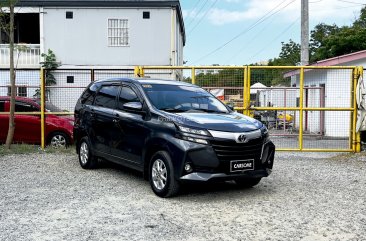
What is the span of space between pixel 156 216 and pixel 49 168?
420 centimetres

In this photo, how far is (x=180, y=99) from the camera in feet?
24.6

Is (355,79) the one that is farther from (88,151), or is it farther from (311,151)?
(88,151)

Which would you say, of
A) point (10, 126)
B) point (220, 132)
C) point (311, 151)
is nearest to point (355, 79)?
point (311, 151)

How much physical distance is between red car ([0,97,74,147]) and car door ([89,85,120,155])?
3543 mm

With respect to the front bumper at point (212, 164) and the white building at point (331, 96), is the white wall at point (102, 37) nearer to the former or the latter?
the white building at point (331, 96)

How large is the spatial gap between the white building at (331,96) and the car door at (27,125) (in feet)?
24.1

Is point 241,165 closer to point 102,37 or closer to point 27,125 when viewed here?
point 27,125

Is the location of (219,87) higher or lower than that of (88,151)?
higher

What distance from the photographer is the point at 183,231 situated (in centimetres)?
511

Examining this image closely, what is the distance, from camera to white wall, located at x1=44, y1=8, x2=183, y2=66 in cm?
2325

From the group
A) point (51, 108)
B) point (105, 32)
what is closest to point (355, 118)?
point (51, 108)

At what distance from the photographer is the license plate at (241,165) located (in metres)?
6.37

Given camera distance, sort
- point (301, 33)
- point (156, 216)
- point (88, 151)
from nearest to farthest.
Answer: point (156, 216)
point (88, 151)
point (301, 33)

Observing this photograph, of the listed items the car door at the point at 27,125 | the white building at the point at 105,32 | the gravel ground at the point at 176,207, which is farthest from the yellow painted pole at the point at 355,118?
the white building at the point at 105,32
